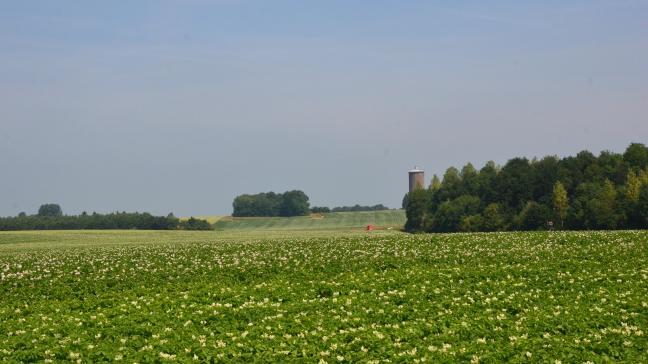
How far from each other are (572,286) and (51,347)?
1687cm

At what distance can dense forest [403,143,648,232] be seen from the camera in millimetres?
82438

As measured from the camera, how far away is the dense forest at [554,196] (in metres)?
82.4

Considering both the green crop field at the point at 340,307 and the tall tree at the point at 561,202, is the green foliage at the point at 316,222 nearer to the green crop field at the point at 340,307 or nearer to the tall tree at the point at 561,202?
the tall tree at the point at 561,202

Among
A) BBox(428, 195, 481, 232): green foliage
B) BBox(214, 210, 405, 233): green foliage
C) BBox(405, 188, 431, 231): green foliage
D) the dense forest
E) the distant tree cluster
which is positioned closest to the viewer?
the dense forest

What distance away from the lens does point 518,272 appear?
26391mm

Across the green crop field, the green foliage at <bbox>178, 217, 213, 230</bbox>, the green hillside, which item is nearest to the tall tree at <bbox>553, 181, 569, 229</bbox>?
the green crop field

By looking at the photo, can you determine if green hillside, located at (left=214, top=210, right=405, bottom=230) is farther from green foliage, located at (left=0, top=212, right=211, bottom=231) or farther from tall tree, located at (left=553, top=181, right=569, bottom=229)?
tall tree, located at (left=553, top=181, right=569, bottom=229)

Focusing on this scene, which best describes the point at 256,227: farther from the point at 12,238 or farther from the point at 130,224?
the point at 12,238

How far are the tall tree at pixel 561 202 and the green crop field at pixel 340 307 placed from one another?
59821 millimetres

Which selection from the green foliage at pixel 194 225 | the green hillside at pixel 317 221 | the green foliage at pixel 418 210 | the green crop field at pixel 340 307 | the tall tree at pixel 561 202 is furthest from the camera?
the green hillside at pixel 317 221

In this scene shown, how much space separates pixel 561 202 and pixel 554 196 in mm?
2013

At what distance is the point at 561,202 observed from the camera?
93062mm

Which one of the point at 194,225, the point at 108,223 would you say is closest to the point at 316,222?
the point at 194,225

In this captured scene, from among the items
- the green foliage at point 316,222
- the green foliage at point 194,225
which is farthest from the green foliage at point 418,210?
the green foliage at point 194,225
